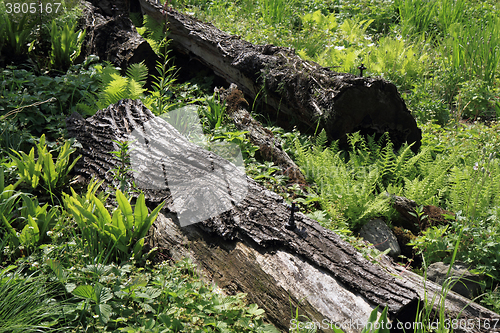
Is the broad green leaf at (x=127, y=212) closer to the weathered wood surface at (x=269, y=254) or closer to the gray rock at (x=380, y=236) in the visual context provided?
the weathered wood surface at (x=269, y=254)

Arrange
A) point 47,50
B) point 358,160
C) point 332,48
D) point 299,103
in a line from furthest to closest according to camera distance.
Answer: point 332,48 < point 47,50 < point 299,103 < point 358,160

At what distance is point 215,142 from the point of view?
12.2ft

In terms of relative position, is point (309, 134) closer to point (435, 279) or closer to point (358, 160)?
point (358, 160)

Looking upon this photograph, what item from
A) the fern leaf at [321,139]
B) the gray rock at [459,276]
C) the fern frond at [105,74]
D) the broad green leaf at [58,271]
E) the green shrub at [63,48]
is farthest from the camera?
the green shrub at [63,48]

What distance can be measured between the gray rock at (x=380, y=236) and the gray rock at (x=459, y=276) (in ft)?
1.23

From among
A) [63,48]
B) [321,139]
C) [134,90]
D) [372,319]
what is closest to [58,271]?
[372,319]

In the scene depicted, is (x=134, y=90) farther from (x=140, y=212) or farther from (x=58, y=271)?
(x=58, y=271)

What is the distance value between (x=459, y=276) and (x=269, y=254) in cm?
148

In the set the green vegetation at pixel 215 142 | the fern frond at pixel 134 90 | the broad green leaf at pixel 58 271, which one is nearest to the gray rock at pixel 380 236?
the green vegetation at pixel 215 142

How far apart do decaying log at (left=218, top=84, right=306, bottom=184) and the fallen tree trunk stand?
1.08 meters

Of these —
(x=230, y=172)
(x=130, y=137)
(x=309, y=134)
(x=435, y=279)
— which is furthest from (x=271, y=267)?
(x=309, y=134)

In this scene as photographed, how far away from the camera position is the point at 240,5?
26.5 ft

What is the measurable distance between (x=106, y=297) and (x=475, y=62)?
19.6 ft

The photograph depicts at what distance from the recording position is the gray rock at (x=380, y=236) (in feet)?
10.3
